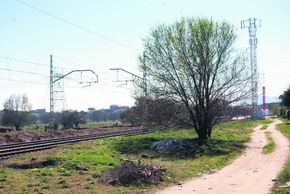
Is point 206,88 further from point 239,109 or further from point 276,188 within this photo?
point 276,188

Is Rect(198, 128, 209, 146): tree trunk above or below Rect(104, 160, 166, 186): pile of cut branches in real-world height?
above

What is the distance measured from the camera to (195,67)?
3155 cm

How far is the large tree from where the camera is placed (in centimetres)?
3155

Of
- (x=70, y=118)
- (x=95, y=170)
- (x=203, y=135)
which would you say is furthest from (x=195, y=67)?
(x=70, y=118)

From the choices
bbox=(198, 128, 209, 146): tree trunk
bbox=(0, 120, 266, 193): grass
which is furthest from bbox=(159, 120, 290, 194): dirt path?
bbox=(198, 128, 209, 146): tree trunk

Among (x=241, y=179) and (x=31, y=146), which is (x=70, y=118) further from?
(x=241, y=179)

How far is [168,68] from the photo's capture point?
105 ft

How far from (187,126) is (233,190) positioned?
63.2ft

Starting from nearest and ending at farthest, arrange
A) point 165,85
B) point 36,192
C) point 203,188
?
point 36,192 → point 203,188 → point 165,85

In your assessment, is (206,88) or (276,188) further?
(206,88)

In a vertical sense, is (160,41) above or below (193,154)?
above

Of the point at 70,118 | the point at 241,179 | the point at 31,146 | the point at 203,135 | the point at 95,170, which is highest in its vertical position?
the point at 70,118

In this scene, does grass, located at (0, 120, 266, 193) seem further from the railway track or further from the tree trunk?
the railway track

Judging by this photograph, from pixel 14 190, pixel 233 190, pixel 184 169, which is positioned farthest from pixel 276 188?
pixel 14 190
